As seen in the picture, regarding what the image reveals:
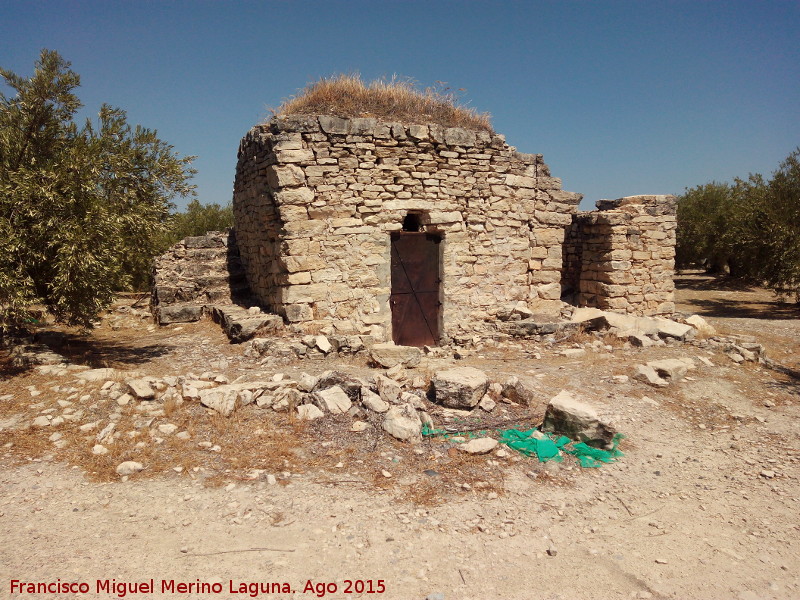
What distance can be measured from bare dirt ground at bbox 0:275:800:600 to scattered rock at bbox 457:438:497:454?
0.26ft

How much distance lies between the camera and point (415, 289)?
861cm

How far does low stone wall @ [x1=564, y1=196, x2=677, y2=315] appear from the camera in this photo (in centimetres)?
952

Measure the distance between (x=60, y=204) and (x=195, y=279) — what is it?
4078mm

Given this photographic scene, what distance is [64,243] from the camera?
18.7 feet

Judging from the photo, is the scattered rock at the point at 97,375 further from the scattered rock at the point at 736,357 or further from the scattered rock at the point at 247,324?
the scattered rock at the point at 736,357

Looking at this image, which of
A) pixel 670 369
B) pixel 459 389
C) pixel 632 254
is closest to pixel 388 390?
pixel 459 389

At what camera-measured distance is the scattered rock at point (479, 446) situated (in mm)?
4520

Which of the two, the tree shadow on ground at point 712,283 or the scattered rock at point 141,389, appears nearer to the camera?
the scattered rock at point 141,389

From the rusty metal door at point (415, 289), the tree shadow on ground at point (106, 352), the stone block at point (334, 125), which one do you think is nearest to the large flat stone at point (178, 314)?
the tree shadow on ground at point (106, 352)

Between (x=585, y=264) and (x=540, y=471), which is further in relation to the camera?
(x=585, y=264)

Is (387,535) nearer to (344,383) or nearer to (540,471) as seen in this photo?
(540,471)

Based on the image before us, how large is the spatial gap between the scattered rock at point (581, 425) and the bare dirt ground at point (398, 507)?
271 mm

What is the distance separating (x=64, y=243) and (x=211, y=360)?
229 cm

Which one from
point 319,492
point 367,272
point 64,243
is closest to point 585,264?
point 367,272
